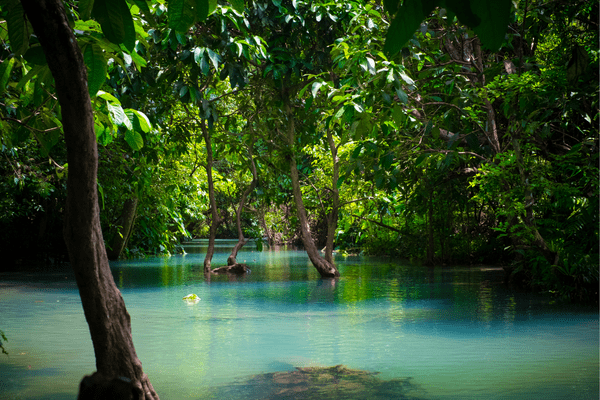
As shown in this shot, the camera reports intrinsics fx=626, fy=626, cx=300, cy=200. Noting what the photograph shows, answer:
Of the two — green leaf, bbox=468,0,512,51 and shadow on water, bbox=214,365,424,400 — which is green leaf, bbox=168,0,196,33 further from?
shadow on water, bbox=214,365,424,400

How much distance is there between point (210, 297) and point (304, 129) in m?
4.72

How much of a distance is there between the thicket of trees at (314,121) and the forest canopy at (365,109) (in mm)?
23

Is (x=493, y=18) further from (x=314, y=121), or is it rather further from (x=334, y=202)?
(x=334, y=202)

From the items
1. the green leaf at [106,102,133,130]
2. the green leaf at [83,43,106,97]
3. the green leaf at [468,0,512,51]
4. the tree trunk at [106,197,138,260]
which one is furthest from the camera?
the tree trunk at [106,197,138,260]

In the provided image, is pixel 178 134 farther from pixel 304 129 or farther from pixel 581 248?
pixel 581 248

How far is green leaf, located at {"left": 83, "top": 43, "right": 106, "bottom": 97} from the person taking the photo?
247cm

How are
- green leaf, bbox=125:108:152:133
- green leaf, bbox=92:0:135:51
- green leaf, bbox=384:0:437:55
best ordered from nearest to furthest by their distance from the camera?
1. green leaf, bbox=384:0:437:55
2. green leaf, bbox=92:0:135:51
3. green leaf, bbox=125:108:152:133

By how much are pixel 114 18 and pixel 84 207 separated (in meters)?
1.29

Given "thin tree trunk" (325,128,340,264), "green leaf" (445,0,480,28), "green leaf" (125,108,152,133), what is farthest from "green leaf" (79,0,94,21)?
"thin tree trunk" (325,128,340,264)

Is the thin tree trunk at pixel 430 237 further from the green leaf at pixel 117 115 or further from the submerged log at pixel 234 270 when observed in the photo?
the green leaf at pixel 117 115

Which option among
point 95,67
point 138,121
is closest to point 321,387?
point 138,121

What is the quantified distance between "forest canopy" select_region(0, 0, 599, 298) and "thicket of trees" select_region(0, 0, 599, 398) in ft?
0.07

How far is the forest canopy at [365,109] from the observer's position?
10.3 feet

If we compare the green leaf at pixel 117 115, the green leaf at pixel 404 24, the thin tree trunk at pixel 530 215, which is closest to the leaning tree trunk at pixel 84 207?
the green leaf at pixel 117 115
